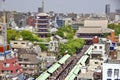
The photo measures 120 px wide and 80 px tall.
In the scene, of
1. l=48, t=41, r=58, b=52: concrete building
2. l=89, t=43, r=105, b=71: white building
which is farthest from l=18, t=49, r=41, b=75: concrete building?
l=48, t=41, r=58, b=52: concrete building

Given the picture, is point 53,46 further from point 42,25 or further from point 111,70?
point 111,70

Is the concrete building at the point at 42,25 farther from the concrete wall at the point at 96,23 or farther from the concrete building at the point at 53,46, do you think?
the concrete building at the point at 53,46

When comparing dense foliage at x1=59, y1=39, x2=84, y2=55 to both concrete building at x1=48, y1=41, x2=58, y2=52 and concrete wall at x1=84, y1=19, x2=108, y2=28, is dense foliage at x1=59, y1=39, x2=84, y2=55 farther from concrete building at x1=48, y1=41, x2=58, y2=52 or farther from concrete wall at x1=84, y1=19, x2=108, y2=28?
concrete wall at x1=84, y1=19, x2=108, y2=28

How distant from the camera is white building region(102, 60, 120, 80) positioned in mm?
10117

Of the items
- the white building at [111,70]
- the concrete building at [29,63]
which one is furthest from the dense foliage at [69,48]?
the white building at [111,70]

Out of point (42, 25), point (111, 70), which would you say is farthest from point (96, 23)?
point (111, 70)

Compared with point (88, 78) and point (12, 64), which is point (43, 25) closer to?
point (12, 64)

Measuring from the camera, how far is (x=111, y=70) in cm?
1028

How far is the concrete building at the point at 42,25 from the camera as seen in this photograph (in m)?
34.8

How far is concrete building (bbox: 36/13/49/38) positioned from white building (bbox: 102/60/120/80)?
2453cm

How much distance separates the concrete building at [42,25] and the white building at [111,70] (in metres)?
24.5

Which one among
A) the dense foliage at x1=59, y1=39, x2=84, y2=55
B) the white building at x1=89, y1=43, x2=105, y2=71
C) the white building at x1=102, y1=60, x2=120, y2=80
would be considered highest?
the white building at x1=102, y1=60, x2=120, y2=80

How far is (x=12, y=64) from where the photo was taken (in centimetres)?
1551

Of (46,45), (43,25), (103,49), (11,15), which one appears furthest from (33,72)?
(11,15)
